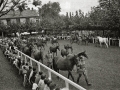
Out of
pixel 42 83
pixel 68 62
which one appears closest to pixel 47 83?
pixel 42 83

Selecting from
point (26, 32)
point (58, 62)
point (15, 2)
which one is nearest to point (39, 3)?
point (15, 2)

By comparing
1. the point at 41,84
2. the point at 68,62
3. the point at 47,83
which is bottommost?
the point at 41,84

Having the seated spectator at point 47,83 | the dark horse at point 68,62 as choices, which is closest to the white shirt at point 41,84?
the seated spectator at point 47,83

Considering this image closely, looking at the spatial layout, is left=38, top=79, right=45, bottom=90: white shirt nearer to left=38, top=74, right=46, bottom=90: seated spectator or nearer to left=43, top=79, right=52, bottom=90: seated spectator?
left=38, top=74, right=46, bottom=90: seated spectator

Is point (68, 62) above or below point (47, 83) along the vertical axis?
below

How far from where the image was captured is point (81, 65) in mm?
8398

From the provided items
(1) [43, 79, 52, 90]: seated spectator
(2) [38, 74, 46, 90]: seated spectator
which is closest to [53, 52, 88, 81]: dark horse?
(2) [38, 74, 46, 90]: seated spectator

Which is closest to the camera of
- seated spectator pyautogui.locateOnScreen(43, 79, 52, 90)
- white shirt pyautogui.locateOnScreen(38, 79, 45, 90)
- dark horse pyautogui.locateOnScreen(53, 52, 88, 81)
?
seated spectator pyautogui.locateOnScreen(43, 79, 52, 90)

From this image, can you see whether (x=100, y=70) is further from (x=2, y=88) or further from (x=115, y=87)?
(x=2, y=88)

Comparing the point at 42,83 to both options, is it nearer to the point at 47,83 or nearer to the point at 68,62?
the point at 47,83

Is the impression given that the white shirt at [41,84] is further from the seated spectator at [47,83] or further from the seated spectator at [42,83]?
the seated spectator at [47,83]

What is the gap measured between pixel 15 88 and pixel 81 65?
3328 millimetres

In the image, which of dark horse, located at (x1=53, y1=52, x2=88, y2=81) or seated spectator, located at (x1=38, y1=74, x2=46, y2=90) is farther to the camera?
dark horse, located at (x1=53, y1=52, x2=88, y2=81)

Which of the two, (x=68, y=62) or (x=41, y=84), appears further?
(x=68, y=62)
